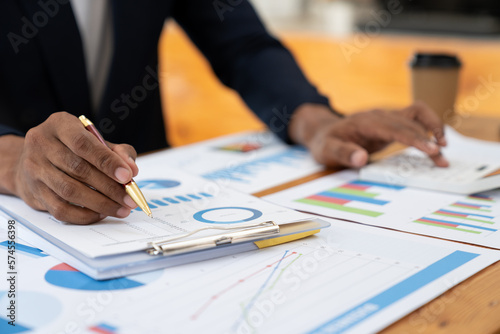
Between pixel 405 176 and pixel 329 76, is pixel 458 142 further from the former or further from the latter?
pixel 329 76

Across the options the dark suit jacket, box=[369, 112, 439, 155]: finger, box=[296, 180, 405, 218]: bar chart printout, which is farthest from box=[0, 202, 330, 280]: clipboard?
the dark suit jacket

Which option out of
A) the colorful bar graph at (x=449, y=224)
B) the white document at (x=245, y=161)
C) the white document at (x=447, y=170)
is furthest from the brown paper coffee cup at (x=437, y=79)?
the colorful bar graph at (x=449, y=224)

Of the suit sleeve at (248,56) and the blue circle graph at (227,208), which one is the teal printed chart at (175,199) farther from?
the suit sleeve at (248,56)

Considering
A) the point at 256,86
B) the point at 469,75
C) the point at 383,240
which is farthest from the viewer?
the point at 469,75

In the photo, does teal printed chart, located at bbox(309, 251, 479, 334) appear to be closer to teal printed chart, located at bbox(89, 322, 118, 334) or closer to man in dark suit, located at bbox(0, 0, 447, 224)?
teal printed chart, located at bbox(89, 322, 118, 334)

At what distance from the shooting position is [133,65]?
1.21m

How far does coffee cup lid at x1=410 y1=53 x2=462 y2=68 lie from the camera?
3.98 feet

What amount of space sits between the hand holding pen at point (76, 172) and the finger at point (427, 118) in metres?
0.51

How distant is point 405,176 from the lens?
2.84 feet

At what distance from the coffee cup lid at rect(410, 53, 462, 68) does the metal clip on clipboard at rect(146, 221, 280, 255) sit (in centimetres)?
73

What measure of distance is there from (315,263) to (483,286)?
0.15 m

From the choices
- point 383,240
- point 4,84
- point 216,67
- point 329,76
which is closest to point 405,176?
point 383,240

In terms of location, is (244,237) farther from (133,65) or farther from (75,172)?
(133,65)

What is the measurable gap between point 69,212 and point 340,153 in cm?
44
